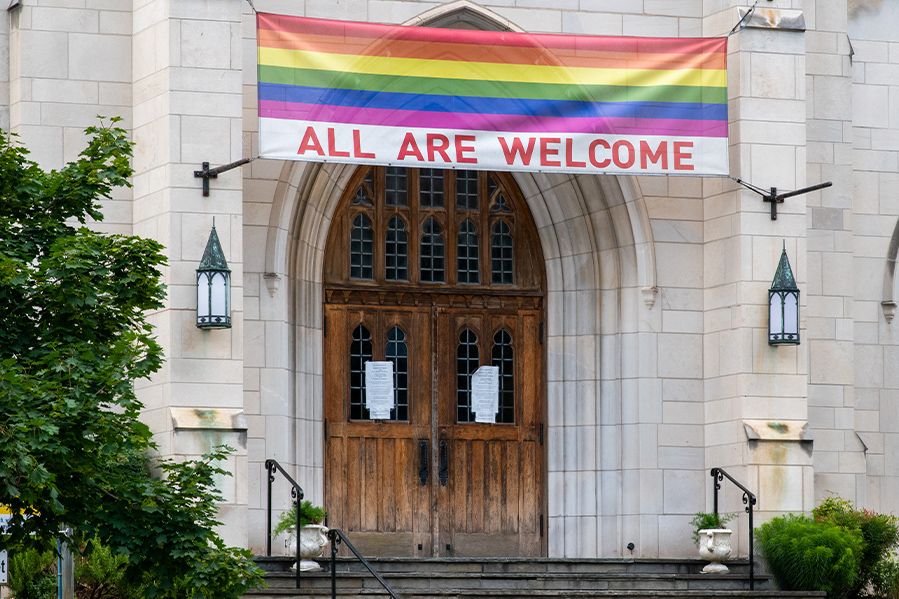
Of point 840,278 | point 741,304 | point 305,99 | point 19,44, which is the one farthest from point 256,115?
point 840,278

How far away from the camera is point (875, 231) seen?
2280cm

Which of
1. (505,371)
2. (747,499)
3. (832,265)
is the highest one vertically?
(832,265)

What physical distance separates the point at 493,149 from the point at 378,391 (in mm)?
2819

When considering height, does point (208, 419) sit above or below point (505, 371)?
below

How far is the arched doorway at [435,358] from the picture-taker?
70.1 ft

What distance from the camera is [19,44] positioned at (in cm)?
2020

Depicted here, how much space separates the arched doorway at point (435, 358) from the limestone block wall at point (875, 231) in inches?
139

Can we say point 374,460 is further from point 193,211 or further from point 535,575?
point 193,211

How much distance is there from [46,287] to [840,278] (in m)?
10.5

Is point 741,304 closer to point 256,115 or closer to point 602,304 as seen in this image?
point 602,304

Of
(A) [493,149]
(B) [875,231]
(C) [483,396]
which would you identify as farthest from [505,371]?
(B) [875,231]

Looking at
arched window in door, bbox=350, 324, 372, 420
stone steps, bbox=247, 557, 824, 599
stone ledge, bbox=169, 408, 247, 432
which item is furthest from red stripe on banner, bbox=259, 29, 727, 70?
stone steps, bbox=247, 557, 824, 599

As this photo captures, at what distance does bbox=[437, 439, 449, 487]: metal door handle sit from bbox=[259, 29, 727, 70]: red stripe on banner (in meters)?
3.99

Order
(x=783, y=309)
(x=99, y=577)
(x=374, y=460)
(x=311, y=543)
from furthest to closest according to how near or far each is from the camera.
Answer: (x=374, y=460)
(x=783, y=309)
(x=311, y=543)
(x=99, y=577)
